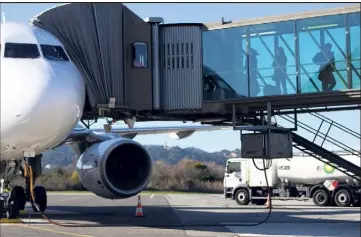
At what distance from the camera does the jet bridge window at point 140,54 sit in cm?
1334

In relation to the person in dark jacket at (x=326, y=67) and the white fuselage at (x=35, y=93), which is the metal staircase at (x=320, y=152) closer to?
the person in dark jacket at (x=326, y=67)

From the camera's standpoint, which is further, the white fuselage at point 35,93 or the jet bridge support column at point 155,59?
the jet bridge support column at point 155,59

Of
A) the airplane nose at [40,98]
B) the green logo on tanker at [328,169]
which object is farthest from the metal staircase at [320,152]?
the green logo on tanker at [328,169]

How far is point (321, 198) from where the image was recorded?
29.3 meters

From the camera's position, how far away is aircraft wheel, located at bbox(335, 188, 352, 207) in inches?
1110

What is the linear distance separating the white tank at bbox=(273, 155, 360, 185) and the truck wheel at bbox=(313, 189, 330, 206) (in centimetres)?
221

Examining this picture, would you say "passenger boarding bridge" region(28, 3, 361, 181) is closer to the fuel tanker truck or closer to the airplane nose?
the airplane nose

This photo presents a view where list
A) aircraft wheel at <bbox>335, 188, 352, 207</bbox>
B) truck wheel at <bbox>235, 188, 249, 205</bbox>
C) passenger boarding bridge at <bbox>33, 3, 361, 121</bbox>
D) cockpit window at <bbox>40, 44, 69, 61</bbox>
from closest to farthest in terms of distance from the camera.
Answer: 1. passenger boarding bridge at <bbox>33, 3, 361, 121</bbox>
2. cockpit window at <bbox>40, 44, 69, 61</bbox>
3. aircraft wheel at <bbox>335, 188, 352, 207</bbox>
4. truck wheel at <bbox>235, 188, 249, 205</bbox>

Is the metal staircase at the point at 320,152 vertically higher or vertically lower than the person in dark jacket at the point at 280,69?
lower

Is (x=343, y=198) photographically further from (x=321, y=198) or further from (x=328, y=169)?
(x=328, y=169)

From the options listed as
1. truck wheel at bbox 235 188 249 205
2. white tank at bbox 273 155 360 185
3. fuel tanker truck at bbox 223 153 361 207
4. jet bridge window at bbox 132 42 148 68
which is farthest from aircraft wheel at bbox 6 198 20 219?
white tank at bbox 273 155 360 185

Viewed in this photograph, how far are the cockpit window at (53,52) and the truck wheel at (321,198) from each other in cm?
1887

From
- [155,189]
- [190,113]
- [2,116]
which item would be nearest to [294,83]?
[190,113]

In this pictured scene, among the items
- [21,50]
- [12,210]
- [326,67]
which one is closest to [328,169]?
[12,210]
